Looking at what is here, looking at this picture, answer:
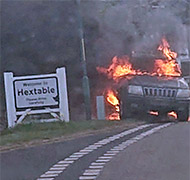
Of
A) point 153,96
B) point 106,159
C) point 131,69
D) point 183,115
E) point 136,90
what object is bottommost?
point 183,115

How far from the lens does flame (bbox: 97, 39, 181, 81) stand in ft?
67.3

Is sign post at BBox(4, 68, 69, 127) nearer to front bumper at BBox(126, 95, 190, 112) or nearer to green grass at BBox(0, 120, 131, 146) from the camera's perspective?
green grass at BBox(0, 120, 131, 146)

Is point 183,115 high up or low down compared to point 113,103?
down

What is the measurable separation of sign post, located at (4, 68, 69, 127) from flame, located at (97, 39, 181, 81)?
4.43m

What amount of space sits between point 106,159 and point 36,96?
6771 millimetres

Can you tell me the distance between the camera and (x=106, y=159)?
970cm

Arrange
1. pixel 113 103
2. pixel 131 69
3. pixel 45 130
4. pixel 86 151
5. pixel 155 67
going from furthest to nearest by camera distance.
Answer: pixel 131 69 → pixel 155 67 → pixel 113 103 → pixel 45 130 → pixel 86 151

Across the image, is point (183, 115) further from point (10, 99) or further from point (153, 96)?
point (10, 99)

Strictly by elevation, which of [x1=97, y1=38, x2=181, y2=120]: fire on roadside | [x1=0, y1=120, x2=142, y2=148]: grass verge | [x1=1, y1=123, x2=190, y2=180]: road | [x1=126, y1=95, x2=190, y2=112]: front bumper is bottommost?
[x1=1, y1=123, x2=190, y2=180]: road

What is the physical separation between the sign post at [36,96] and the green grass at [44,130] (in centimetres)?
84

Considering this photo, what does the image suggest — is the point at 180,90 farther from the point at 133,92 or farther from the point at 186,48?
the point at 186,48

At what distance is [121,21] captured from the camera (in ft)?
73.4

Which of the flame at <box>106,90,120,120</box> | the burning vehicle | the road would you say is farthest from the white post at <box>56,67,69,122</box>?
the flame at <box>106,90,120,120</box>

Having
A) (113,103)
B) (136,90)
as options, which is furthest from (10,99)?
(113,103)
